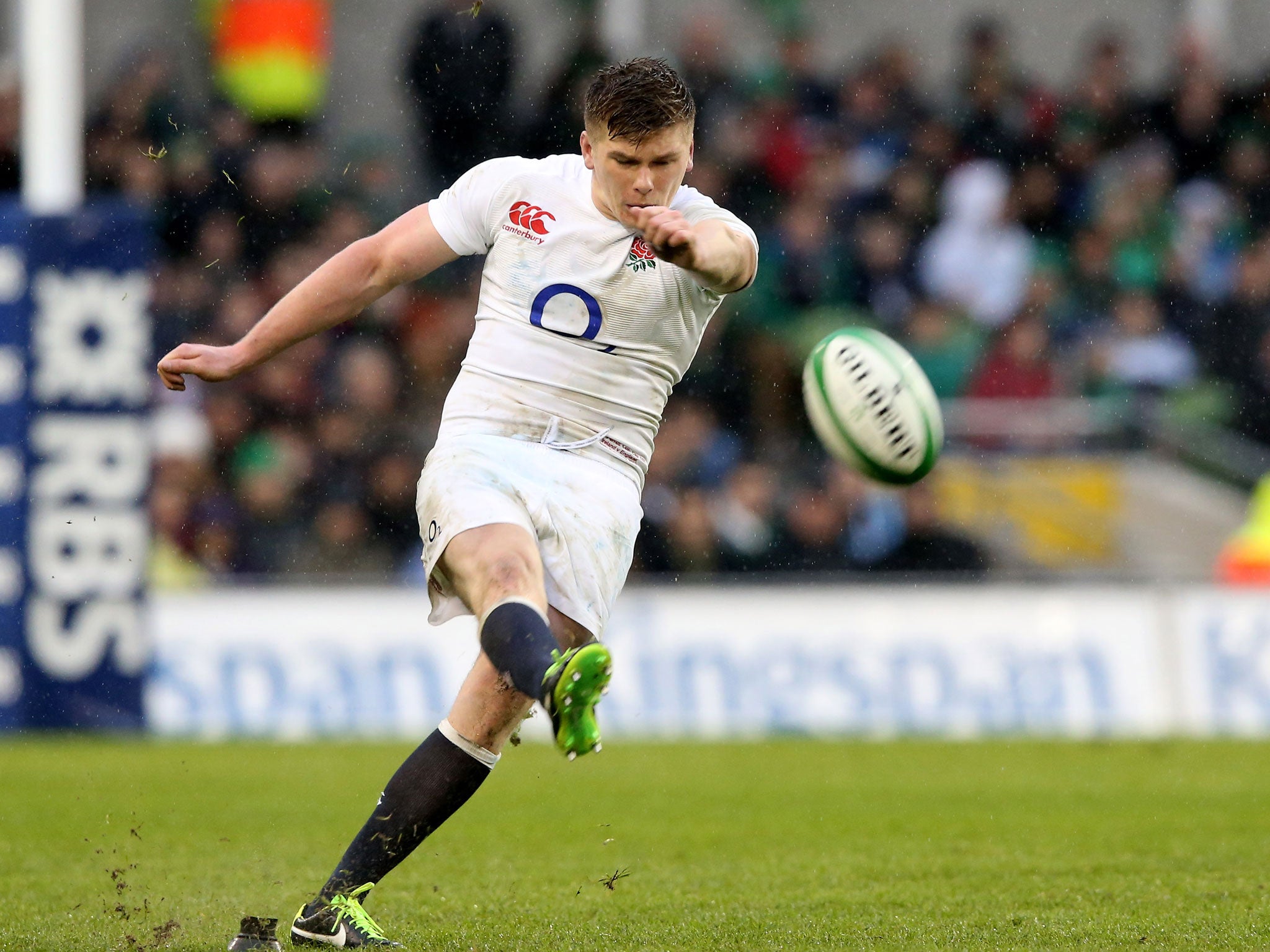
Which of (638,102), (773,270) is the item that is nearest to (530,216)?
(638,102)

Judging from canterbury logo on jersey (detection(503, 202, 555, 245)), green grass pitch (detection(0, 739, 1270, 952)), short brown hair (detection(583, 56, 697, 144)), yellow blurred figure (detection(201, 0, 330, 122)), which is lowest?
green grass pitch (detection(0, 739, 1270, 952))

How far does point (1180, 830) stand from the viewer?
7.24m

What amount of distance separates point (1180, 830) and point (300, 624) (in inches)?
241

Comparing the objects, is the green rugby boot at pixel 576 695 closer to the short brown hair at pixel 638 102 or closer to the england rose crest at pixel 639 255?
the england rose crest at pixel 639 255

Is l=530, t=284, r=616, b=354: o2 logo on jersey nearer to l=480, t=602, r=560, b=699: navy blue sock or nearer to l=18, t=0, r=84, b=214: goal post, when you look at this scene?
l=480, t=602, r=560, b=699: navy blue sock

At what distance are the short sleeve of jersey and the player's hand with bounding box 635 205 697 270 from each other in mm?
694

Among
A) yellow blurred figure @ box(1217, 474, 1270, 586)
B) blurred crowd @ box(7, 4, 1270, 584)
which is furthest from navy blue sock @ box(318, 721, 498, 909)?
yellow blurred figure @ box(1217, 474, 1270, 586)

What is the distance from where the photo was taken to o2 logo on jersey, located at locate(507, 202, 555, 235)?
4.90m

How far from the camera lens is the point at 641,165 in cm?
468

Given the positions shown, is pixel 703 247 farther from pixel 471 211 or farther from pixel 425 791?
pixel 425 791

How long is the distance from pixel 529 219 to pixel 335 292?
544 mm

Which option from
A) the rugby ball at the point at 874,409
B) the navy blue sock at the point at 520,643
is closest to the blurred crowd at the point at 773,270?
the rugby ball at the point at 874,409

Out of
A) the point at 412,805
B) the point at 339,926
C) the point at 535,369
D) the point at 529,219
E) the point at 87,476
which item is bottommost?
the point at 339,926

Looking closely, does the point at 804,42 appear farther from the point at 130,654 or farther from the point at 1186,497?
the point at 130,654
